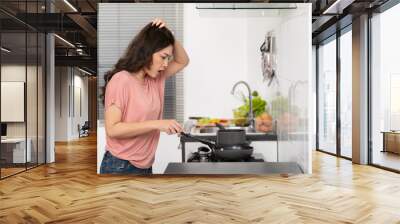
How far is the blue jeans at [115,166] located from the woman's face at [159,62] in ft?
2.68

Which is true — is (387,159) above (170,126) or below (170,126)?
below

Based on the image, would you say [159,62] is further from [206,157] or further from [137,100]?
[206,157]

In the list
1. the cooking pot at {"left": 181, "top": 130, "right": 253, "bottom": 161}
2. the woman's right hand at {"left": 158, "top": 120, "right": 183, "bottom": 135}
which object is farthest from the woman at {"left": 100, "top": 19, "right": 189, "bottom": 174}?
the cooking pot at {"left": 181, "top": 130, "right": 253, "bottom": 161}

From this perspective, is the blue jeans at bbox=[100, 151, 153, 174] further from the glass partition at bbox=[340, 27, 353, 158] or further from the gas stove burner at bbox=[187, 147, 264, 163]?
the glass partition at bbox=[340, 27, 353, 158]

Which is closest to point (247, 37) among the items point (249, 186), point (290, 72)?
point (290, 72)

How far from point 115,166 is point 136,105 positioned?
0.62 m

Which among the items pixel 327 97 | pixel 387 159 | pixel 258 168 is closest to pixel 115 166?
pixel 258 168

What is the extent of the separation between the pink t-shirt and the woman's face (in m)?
0.06

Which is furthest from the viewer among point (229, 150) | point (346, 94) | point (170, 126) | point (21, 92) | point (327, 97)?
point (327, 97)

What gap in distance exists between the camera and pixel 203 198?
411 cm

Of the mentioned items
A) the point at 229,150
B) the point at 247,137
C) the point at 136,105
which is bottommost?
the point at 229,150

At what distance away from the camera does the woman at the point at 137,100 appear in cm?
328

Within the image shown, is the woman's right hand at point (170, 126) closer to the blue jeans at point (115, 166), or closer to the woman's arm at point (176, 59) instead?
the blue jeans at point (115, 166)

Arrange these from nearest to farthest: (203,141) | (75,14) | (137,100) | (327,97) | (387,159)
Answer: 1. (137,100)
2. (203,141)
3. (387,159)
4. (75,14)
5. (327,97)
